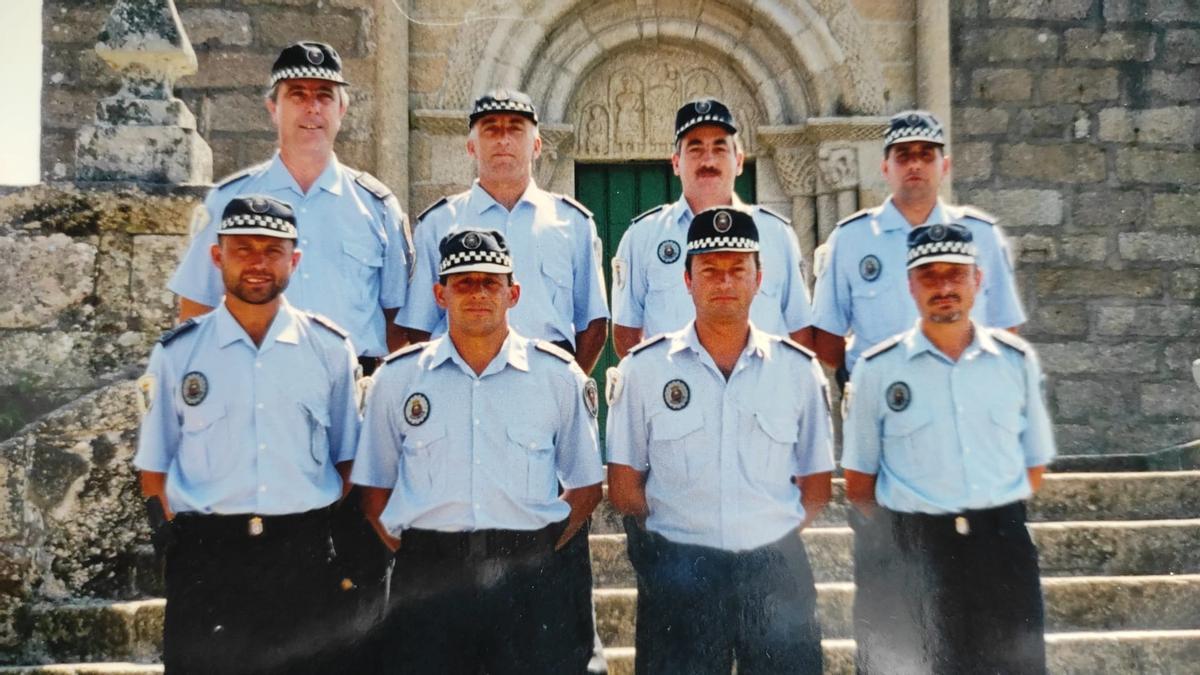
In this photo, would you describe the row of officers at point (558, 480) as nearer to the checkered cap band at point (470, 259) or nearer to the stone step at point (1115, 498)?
the checkered cap band at point (470, 259)

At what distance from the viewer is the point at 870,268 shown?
339 cm

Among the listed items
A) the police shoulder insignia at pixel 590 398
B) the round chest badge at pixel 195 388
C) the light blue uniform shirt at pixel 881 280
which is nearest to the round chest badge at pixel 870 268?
the light blue uniform shirt at pixel 881 280

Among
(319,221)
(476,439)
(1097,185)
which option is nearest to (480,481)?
(476,439)

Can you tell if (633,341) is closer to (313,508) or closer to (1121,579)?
(313,508)

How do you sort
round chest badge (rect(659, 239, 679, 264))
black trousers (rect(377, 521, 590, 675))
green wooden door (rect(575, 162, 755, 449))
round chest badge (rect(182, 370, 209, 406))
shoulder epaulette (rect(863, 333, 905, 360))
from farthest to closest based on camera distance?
green wooden door (rect(575, 162, 755, 449))
round chest badge (rect(659, 239, 679, 264))
shoulder epaulette (rect(863, 333, 905, 360))
round chest badge (rect(182, 370, 209, 406))
black trousers (rect(377, 521, 590, 675))

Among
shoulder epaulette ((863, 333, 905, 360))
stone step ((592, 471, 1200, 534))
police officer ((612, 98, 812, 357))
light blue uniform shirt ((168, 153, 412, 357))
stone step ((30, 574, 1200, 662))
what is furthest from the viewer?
stone step ((592, 471, 1200, 534))

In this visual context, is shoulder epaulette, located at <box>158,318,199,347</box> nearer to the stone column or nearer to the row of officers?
the row of officers

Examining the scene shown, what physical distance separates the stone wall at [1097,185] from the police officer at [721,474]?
12.6ft

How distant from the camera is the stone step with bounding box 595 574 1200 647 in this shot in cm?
367

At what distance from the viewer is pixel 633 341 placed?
3.56 meters

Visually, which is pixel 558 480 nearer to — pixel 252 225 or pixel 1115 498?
pixel 252 225

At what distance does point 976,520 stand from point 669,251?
1.35 m

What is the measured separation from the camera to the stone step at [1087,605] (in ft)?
12.1

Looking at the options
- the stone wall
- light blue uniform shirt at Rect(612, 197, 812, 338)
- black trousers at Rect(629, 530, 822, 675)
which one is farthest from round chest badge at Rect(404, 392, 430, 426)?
the stone wall
